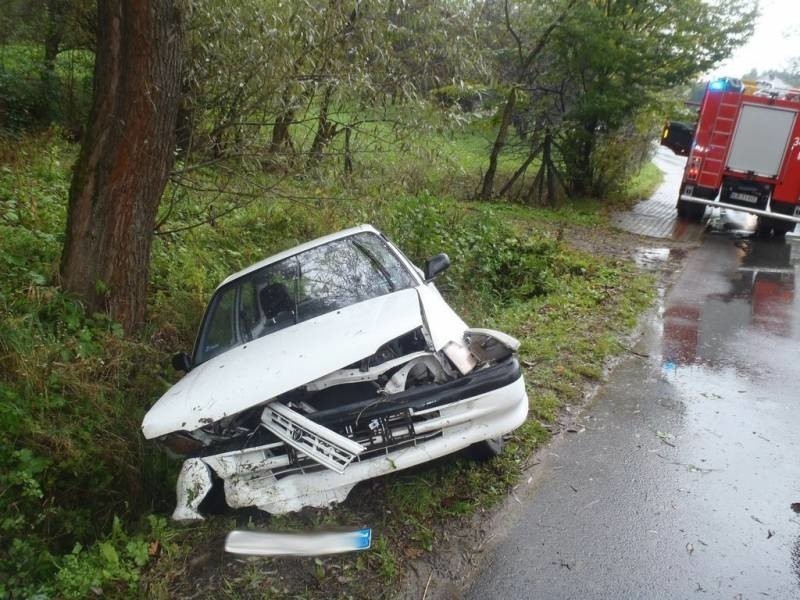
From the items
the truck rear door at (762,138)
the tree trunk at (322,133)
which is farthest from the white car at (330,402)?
the truck rear door at (762,138)

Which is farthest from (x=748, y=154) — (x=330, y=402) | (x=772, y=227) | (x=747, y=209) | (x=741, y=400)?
(x=330, y=402)

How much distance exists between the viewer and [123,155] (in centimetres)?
432

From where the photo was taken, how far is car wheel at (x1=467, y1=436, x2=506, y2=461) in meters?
3.96

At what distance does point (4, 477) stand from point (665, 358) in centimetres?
575

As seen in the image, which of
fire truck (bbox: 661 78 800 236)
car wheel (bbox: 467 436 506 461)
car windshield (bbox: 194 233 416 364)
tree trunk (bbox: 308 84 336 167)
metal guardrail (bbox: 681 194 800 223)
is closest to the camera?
car wheel (bbox: 467 436 506 461)

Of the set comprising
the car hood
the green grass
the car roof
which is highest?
the car roof

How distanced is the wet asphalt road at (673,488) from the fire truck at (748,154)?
7520 mm

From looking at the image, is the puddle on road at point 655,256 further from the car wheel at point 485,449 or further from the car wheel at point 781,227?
the car wheel at point 485,449

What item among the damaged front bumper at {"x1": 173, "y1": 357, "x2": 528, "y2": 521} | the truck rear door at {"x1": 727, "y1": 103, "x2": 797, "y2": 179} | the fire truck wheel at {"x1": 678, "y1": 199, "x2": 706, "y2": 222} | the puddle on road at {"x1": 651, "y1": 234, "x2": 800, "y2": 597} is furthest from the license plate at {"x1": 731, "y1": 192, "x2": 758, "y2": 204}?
the damaged front bumper at {"x1": 173, "y1": 357, "x2": 528, "y2": 521}

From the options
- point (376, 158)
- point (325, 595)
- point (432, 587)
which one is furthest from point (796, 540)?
point (376, 158)

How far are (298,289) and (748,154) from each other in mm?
12491

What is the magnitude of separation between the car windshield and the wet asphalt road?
6.02ft

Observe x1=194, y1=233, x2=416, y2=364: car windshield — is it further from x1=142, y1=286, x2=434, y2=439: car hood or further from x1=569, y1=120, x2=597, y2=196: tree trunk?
x1=569, y1=120, x2=597, y2=196: tree trunk

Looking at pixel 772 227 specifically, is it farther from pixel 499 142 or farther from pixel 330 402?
pixel 330 402
